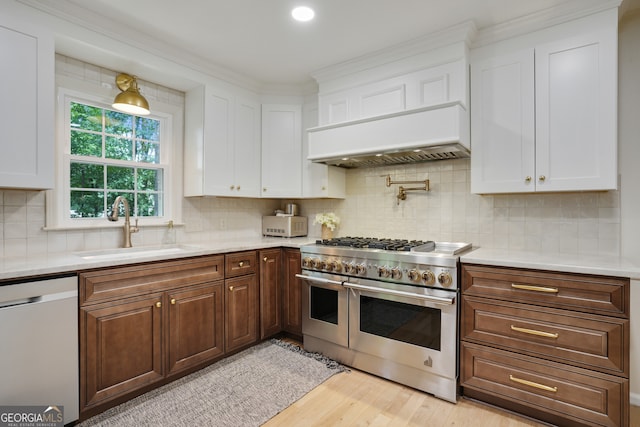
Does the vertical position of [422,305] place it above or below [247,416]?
above

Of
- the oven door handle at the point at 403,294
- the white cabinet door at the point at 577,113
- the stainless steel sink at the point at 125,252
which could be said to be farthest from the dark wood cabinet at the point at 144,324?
the white cabinet door at the point at 577,113

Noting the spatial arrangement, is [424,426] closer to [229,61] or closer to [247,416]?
[247,416]

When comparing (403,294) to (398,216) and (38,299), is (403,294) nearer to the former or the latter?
(398,216)

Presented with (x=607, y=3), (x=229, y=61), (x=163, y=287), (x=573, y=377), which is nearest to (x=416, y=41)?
(x=607, y=3)

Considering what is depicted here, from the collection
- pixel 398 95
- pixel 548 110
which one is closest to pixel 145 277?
pixel 398 95

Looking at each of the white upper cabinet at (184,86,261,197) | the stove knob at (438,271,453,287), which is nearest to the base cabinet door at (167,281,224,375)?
the white upper cabinet at (184,86,261,197)

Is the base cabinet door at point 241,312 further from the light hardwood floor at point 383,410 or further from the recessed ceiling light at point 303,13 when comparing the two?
the recessed ceiling light at point 303,13

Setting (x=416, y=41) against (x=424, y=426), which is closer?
(x=424, y=426)

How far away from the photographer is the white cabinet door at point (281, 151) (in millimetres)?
3408

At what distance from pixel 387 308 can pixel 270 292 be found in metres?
1.10

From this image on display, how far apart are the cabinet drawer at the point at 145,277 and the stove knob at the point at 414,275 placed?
1419mm

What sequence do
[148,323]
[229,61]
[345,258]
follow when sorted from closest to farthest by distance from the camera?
[148,323] → [345,258] → [229,61]

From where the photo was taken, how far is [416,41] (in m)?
2.53

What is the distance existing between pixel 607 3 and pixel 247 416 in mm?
3269
